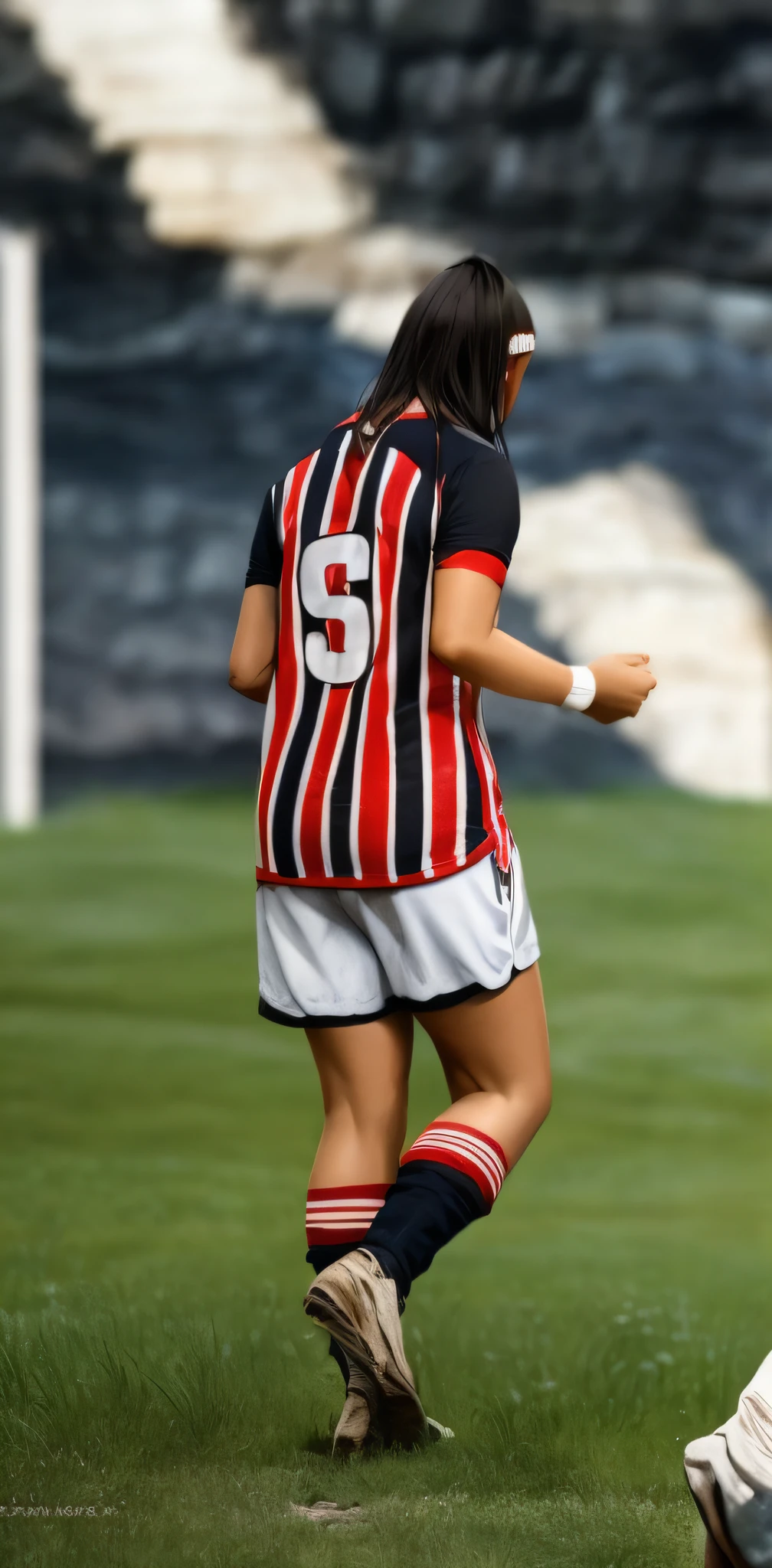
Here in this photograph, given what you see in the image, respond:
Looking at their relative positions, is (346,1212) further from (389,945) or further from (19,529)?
(19,529)

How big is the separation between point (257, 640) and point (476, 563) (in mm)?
233

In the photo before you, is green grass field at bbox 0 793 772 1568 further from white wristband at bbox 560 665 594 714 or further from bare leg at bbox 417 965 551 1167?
white wristband at bbox 560 665 594 714

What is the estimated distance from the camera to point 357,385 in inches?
245

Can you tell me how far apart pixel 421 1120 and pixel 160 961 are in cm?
157

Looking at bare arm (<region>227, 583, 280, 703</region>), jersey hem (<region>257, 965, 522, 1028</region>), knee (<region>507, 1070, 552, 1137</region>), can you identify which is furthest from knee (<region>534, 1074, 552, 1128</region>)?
bare arm (<region>227, 583, 280, 703</region>)

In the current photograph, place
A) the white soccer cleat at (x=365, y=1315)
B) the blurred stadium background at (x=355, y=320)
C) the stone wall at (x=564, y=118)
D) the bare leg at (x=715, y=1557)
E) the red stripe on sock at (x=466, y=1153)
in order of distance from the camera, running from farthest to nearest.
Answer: the blurred stadium background at (x=355, y=320), the stone wall at (x=564, y=118), the red stripe on sock at (x=466, y=1153), the white soccer cleat at (x=365, y=1315), the bare leg at (x=715, y=1557)

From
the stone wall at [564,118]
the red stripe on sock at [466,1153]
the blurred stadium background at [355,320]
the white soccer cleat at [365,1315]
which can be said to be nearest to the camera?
the white soccer cleat at [365,1315]

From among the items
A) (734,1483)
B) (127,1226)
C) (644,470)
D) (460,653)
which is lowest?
(127,1226)

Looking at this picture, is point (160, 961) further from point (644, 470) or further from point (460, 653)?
point (460, 653)

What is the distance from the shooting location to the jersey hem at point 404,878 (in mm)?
1353

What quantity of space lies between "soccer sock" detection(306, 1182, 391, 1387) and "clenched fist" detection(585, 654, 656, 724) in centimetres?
45

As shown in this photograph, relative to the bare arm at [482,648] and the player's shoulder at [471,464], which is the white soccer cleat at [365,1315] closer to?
the bare arm at [482,648]

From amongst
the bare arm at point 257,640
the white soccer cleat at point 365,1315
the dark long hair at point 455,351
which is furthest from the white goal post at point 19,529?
the white soccer cleat at point 365,1315

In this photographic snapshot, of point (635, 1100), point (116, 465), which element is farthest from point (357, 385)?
point (635, 1100)
